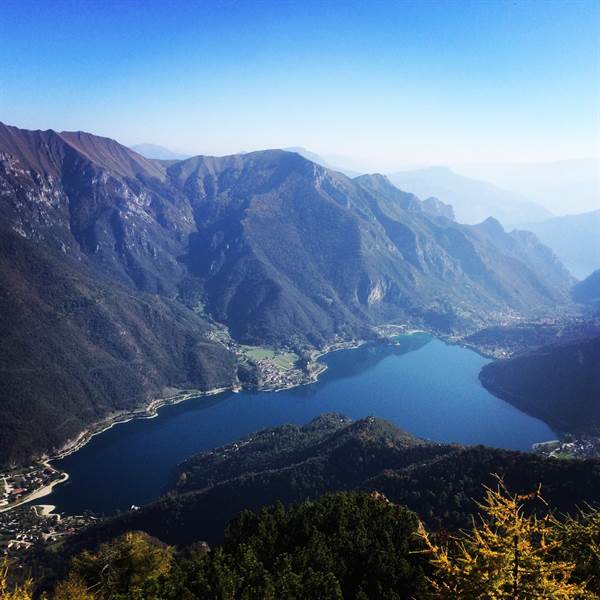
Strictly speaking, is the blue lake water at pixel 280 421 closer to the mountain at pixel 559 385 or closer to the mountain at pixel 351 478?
the mountain at pixel 559 385

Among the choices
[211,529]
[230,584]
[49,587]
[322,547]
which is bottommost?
[211,529]

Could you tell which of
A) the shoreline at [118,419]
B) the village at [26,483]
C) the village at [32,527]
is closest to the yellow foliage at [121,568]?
the village at [32,527]

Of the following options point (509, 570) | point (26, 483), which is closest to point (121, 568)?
point (509, 570)

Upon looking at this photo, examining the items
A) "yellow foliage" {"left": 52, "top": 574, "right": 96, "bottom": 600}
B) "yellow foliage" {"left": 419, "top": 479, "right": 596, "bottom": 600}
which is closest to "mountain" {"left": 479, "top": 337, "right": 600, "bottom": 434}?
"yellow foliage" {"left": 52, "top": 574, "right": 96, "bottom": 600}

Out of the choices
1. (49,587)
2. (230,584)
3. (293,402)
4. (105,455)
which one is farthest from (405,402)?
(230,584)

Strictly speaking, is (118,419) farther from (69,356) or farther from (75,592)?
(75,592)

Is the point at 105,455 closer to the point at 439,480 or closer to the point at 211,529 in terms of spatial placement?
the point at 211,529
